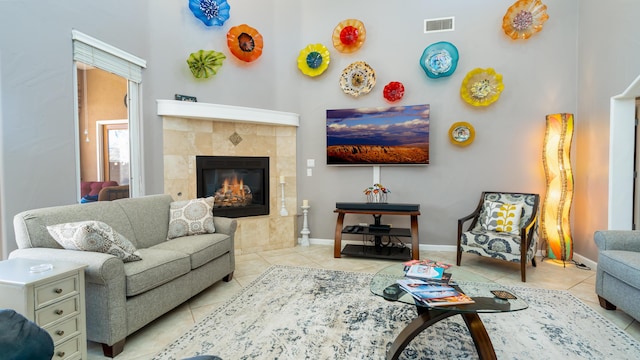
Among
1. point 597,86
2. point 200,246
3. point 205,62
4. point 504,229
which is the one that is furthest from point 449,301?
point 205,62

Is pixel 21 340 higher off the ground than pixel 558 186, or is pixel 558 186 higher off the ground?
pixel 558 186

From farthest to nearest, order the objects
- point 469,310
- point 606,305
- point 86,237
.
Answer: point 606,305, point 86,237, point 469,310

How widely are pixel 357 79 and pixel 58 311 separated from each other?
3.97m

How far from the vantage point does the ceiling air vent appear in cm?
416

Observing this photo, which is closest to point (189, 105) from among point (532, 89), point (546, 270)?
point (532, 89)

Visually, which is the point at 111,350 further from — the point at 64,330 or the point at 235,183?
the point at 235,183

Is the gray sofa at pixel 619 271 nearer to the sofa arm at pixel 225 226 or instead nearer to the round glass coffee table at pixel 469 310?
the round glass coffee table at pixel 469 310

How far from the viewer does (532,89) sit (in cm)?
397

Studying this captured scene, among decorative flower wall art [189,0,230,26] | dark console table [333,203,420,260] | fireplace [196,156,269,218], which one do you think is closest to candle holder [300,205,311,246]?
fireplace [196,156,269,218]

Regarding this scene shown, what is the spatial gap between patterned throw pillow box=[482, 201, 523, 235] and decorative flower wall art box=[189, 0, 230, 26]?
4.06 meters

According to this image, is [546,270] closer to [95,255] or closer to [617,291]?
[617,291]

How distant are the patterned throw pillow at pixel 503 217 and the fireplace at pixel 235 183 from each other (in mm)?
2942

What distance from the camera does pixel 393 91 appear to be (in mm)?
4297

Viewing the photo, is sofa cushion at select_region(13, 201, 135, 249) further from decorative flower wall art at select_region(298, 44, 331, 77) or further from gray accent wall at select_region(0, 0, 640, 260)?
decorative flower wall art at select_region(298, 44, 331, 77)
